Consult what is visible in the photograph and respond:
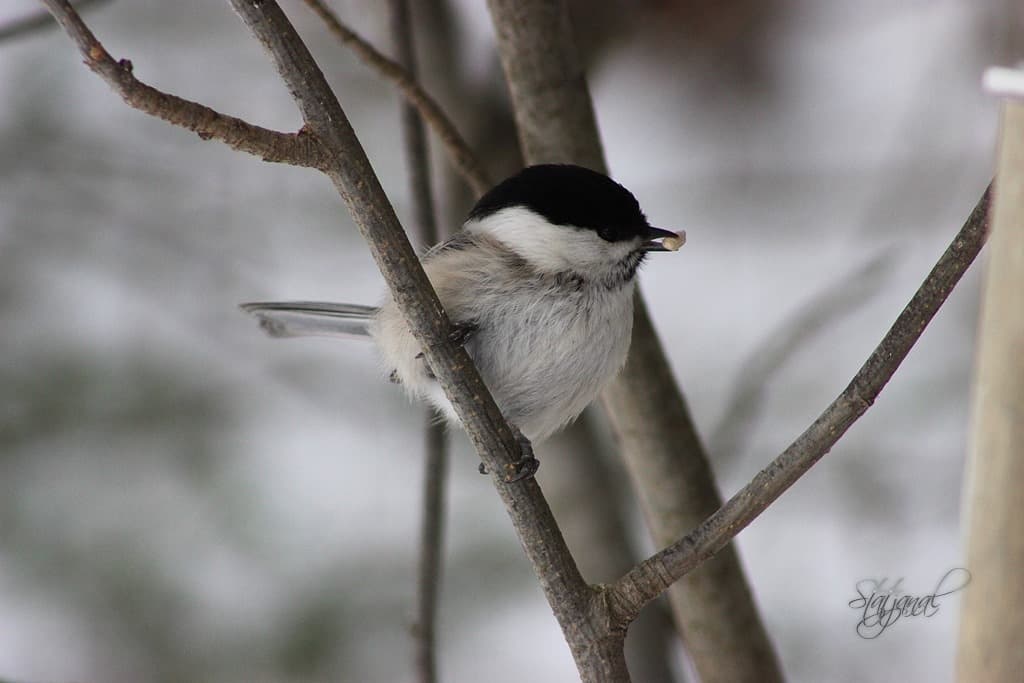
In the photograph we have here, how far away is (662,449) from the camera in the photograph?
119cm

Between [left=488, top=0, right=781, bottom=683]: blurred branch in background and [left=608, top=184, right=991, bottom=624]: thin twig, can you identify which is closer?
[left=608, top=184, right=991, bottom=624]: thin twig

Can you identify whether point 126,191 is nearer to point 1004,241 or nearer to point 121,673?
point 121,673

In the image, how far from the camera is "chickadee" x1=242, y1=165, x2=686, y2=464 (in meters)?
1.13

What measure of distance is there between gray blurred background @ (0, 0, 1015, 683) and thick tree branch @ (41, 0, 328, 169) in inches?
43.5

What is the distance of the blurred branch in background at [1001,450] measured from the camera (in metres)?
0.61

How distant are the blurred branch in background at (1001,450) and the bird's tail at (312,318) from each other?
2.84 feet

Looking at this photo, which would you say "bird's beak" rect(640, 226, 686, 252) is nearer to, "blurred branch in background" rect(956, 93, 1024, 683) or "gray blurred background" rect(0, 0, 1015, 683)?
"blurred branch in background" rect(956, 93, 1024, 683)

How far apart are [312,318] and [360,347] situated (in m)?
0.96

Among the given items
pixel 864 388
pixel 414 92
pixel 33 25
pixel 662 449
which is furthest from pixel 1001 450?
Answer: pixel 33 25

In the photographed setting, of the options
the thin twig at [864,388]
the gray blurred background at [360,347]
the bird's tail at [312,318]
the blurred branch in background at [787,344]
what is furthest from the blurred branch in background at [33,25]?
the blurred branch in background at [787,344]

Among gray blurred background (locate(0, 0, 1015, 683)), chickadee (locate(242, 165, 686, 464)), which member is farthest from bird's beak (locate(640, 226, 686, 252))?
gray blurred background (locate(0, 0, 1015, 683))

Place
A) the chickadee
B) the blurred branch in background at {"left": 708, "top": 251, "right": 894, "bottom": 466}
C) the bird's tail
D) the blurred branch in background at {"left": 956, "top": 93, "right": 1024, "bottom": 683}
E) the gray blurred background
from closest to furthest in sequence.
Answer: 1. the blurred branch in background at {"left": 956, "top": 93, "right": 1024, "bottom": 683}
2. the chickadee
3. the bird's tail
4. the blurred branch in background at {"left": 708, "top": 251, "right": 894, "bottom": 466}
5. the gray blurred background

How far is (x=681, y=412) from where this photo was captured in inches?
47.7

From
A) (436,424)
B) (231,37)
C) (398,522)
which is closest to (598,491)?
(436,424)
